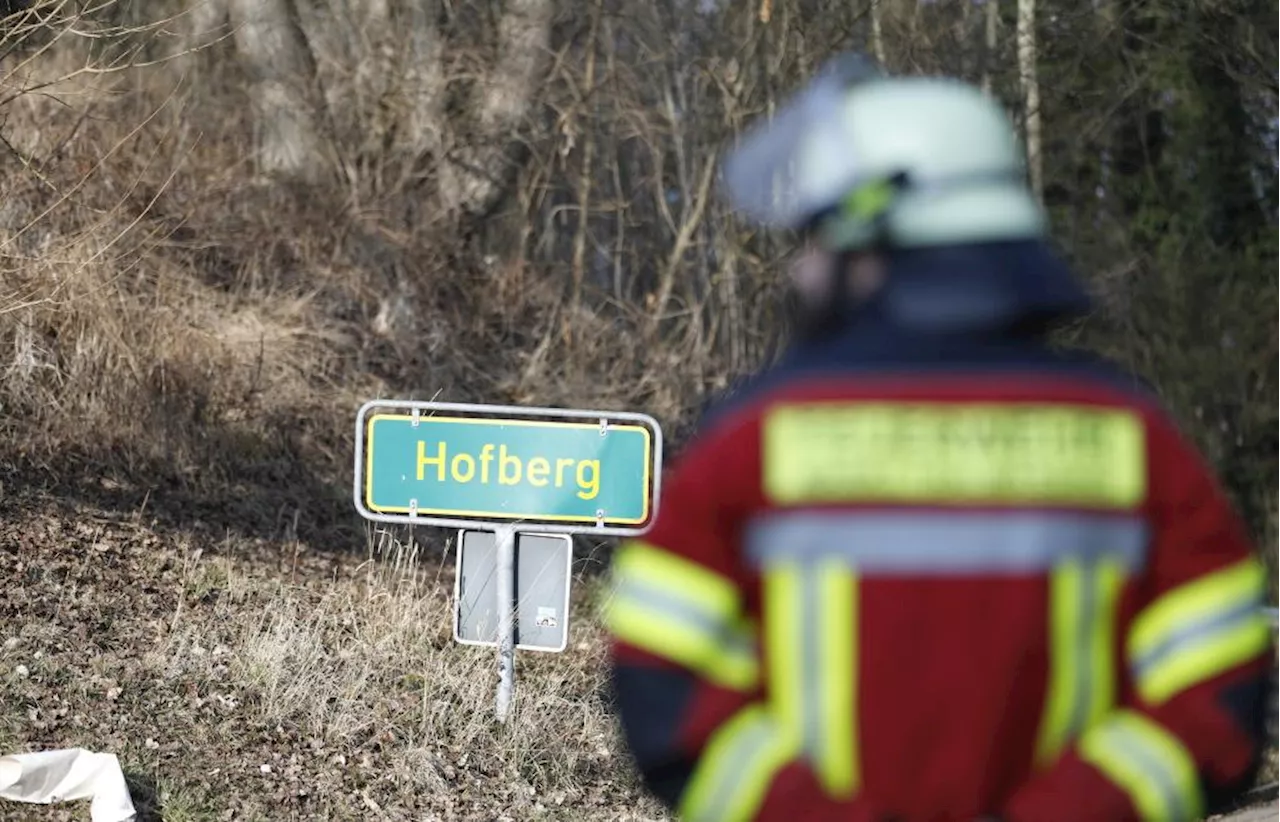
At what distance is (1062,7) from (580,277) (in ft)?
18.9

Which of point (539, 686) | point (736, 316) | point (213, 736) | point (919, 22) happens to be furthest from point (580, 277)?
point (213, 736)

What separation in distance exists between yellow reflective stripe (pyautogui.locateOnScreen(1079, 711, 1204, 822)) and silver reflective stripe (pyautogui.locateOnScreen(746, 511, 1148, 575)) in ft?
0.63

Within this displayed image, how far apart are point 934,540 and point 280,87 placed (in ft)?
43.8

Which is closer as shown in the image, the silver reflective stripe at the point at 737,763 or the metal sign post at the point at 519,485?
the silver reflective stripe at the point at 737,763

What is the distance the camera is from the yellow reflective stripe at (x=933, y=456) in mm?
2010

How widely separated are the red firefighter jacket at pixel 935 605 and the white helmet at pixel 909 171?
0.12 meters

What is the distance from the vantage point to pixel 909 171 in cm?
209

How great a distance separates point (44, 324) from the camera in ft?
34.4

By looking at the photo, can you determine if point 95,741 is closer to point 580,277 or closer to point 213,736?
point 213,736

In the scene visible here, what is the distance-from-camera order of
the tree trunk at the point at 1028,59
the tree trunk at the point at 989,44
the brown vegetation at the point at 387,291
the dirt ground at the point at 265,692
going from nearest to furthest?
the dirt ground at the point at 265,692 < the brown vegetation at the point at 387,291 < the tree trunk at the point at 989,44 < the tree trunk at the point at 1028,59

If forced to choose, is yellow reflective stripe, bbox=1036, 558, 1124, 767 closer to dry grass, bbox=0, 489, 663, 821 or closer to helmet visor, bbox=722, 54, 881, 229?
helmet visor, bbox=722, 54, 881, 229

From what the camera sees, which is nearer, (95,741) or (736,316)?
(95,741)

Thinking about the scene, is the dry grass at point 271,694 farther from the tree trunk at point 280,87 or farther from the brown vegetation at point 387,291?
the tree trunk at point 280,87

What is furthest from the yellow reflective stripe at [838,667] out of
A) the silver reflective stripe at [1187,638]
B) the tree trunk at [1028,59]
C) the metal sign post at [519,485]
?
the tree trunk at [1028,59]
